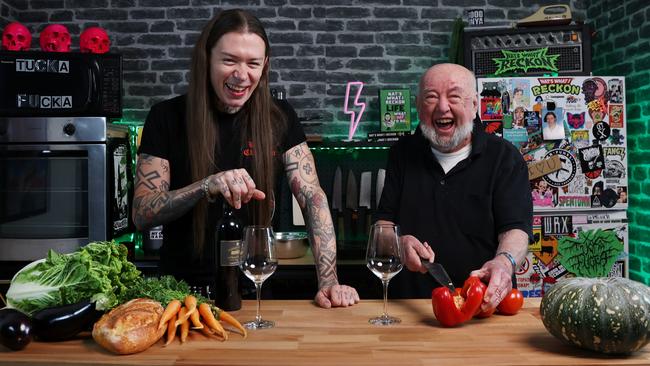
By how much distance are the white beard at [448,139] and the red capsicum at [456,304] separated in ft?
3.25

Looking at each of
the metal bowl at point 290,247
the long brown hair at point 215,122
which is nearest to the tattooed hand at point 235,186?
the long brown hair at point 215,122

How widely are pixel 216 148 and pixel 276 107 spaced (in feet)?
0.87

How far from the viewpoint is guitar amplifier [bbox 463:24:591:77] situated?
143 inches

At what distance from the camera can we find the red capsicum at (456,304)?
1467mm

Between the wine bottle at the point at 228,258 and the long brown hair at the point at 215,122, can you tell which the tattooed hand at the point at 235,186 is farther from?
the long brown hair at the point at 215,122

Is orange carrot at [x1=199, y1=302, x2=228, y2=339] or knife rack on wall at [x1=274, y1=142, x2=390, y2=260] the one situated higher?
knife rack on wall at [x1=274, y1=142, x2=390, y2=260]

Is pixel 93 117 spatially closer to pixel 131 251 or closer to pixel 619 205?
pixel 131 251

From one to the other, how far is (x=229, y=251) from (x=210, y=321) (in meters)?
0.23

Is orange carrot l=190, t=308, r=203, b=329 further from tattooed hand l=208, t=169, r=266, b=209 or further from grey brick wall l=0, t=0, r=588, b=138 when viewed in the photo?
grey brick wall l=0, t=0, r=588, b=138

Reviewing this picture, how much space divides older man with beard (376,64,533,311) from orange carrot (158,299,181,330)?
46.1 inches

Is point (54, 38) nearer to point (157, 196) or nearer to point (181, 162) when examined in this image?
point (181, 162)

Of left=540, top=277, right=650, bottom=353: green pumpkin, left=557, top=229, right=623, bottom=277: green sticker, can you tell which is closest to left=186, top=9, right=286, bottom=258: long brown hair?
left=540, top=277, right=650, bottom=353: green pumpkin

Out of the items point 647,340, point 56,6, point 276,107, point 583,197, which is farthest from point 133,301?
point 56,6

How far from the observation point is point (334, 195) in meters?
3.87
